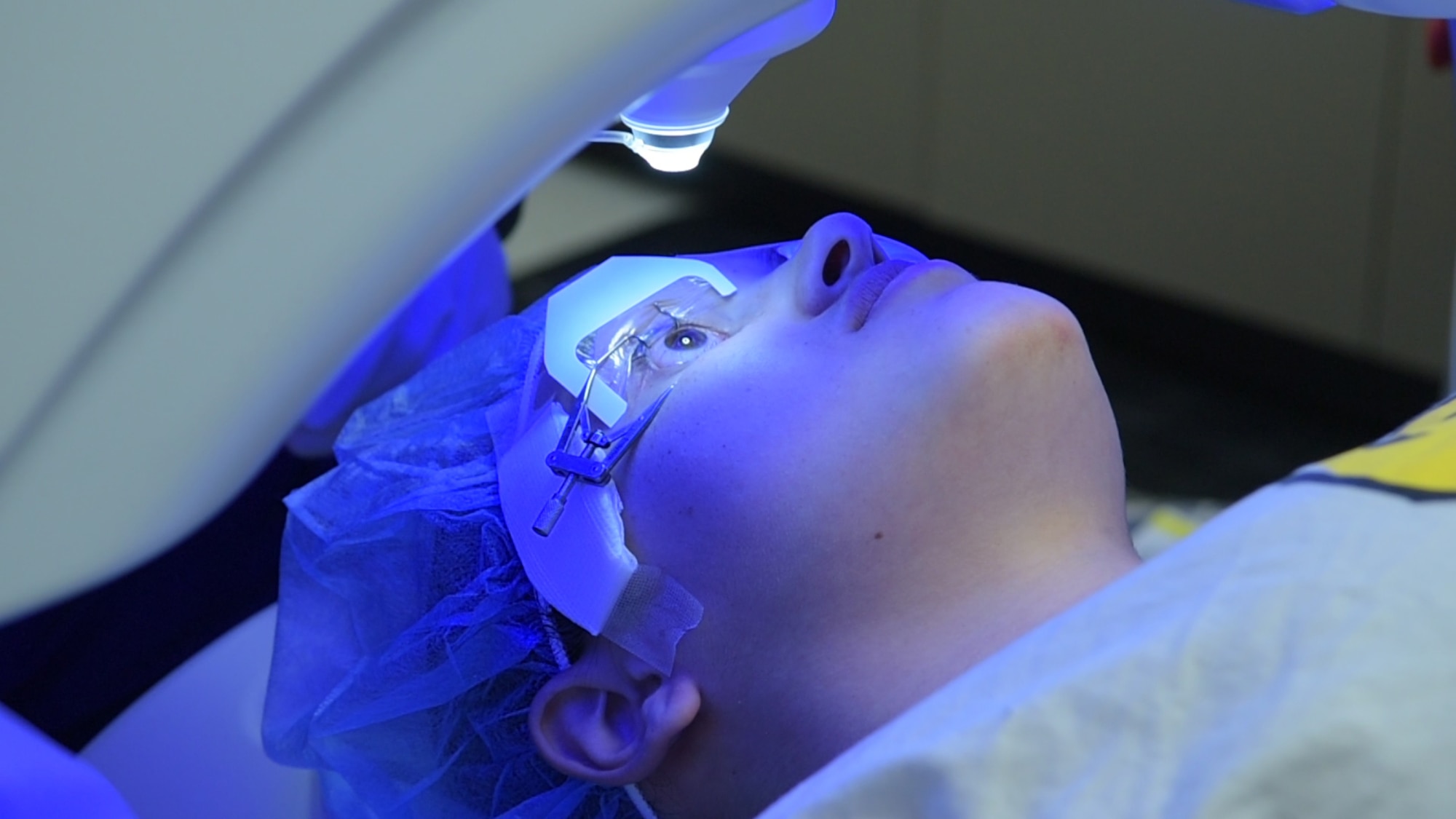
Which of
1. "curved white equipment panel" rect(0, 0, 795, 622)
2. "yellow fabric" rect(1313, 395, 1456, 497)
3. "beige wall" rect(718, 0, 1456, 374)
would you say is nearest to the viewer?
"curved white equipment panel" rect(0, 0, 795, 622)

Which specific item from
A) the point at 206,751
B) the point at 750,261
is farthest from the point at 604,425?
the point at 206,751

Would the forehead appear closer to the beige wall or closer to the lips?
the lips

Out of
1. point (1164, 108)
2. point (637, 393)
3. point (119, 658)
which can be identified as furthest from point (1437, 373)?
point (119, 658)

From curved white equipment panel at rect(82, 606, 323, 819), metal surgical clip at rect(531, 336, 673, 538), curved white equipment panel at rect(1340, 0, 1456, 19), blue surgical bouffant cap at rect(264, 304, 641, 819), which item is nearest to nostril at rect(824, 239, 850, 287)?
metal surgical clip at rect(531, 336, 673, 538)

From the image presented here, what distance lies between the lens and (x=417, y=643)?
0.95 metres

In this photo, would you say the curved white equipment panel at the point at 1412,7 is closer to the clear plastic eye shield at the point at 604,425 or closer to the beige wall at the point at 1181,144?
the clear plastic eye shield at the point at 604,425

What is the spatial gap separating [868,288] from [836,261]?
5 cm

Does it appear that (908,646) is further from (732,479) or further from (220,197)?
(220,197)

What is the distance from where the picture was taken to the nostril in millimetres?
953

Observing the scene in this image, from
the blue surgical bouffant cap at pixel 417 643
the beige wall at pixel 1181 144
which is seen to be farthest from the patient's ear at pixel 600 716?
the beige wall at pixel 1181 144

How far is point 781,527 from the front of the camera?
844 mm

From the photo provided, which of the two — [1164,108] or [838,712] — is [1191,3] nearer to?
[1164,108]

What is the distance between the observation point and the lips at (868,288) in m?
0.90

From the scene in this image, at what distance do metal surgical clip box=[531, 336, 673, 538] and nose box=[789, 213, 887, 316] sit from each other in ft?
0.35
